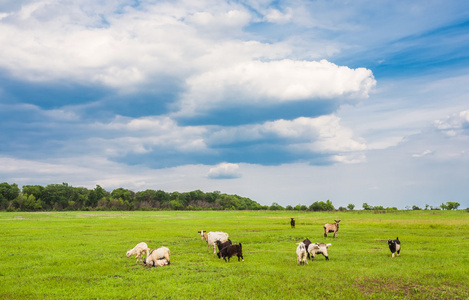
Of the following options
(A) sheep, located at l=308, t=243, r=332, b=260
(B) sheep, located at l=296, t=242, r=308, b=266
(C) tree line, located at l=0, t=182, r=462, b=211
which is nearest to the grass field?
(B) sheep, located at l=296, t=242, r=308, b=266

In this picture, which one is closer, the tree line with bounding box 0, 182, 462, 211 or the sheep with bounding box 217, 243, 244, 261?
the sheep with bounding box 217, 243, 244, 261

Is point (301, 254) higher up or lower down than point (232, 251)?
higher up

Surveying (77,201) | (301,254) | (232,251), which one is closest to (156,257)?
(232,251)

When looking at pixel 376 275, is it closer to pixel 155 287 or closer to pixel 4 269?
pixel 155 287

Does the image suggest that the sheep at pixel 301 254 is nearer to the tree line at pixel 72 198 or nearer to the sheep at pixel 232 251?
the sheep at pixel 232 251

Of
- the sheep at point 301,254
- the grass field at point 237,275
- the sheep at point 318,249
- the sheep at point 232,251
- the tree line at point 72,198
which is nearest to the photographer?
the grass field at point 237,275

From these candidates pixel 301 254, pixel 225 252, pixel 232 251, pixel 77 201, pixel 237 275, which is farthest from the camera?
pixel 77 201

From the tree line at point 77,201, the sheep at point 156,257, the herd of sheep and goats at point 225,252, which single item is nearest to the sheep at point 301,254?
the herd of sheep and goats at point 225,252

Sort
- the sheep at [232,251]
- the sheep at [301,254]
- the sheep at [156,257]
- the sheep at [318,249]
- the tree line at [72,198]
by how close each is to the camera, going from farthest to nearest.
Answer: the tree line at [72,198] → the sheep at [318,249] → the sheep at [232,251] → the sheep at [301,254] → the sheep at [156,257]

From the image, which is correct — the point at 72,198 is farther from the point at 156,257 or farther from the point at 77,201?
the point at 156,257

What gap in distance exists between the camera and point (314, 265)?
1892 centimetres

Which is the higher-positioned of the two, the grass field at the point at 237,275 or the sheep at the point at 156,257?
the sheep at the point at 156,257

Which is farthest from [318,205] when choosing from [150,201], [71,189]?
[71,189]

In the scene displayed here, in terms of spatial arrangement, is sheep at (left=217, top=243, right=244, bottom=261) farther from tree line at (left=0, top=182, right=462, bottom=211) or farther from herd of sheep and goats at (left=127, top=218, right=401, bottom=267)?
tree line at (left=0, top=182, right=462, bottom=211)
